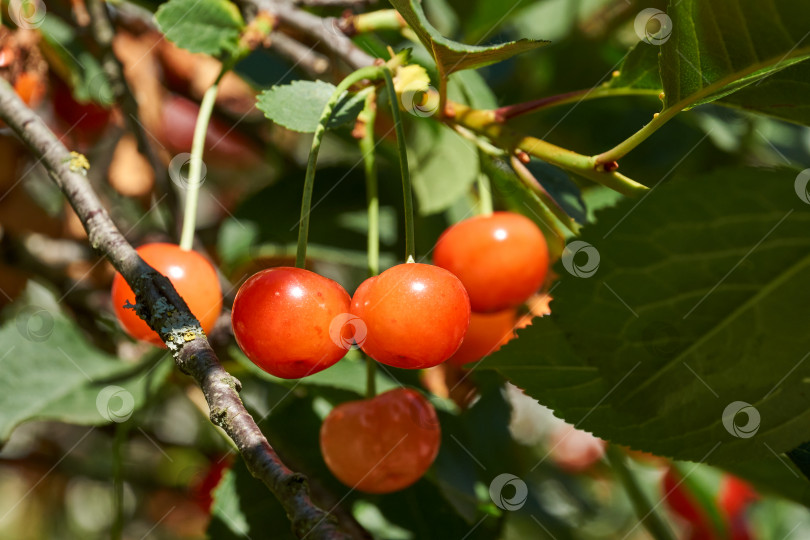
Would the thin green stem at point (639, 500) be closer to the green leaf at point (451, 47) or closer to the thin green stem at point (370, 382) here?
the thin green stem at point (370, 382)

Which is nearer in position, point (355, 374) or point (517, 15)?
point (355, 374)

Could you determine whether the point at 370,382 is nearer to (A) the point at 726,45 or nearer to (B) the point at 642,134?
(B) the point at 642,134

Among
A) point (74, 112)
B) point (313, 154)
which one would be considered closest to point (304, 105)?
point (313, 154)

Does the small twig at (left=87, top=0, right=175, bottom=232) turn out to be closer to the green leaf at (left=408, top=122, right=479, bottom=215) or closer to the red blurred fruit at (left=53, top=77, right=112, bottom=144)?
the red blurred fruit at (left=53, top=77, right=112, bottom=144)

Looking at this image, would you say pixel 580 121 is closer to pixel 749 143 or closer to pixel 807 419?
pixel 749 143

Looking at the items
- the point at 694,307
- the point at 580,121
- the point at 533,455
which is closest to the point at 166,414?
the point at 533,455

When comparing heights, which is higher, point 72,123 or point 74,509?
point 72,123

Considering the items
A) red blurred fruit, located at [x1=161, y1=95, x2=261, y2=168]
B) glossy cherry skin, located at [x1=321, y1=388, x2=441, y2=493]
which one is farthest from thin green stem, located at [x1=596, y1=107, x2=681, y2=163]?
red blurred fruit, located at [x1=161, y1=95, x2=261, y2=168]
